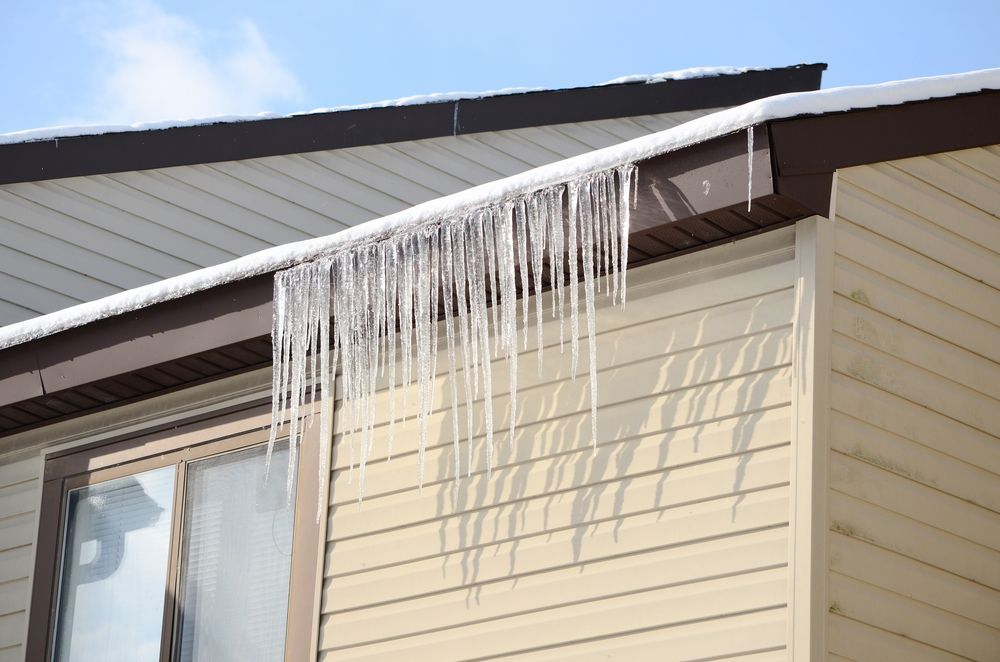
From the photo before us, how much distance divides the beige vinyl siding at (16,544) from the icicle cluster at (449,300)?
154cm

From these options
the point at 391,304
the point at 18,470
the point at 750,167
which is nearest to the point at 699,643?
the point at 750,167

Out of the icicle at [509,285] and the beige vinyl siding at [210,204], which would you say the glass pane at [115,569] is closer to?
the icicle at [509,285]

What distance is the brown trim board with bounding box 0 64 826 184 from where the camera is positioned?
8719 millimetres

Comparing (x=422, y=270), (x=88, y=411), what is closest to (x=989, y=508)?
(x=422, y=270)

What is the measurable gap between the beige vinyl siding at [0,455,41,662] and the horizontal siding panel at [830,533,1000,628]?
378 centimetres

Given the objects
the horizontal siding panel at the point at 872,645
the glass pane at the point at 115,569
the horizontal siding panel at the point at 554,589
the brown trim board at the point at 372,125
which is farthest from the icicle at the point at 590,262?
the brown trim board at the point at 372,125

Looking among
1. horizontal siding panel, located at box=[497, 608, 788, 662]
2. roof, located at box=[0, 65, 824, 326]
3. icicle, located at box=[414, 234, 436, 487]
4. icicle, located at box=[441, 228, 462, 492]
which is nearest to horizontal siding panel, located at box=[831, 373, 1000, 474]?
horizontal siding panel, located at box=[497, 608, 788, 662]

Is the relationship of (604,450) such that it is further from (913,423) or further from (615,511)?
(913,423)

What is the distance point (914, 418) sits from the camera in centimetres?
459

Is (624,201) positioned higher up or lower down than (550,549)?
higher up

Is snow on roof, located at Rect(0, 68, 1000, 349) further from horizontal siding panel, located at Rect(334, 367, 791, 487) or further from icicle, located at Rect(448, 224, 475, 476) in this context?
horizontal siding panel, located at Rect(334, 367, 791, 487)

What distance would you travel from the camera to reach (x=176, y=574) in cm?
576

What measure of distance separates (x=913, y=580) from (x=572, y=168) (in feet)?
5.79

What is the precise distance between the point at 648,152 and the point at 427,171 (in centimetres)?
512
